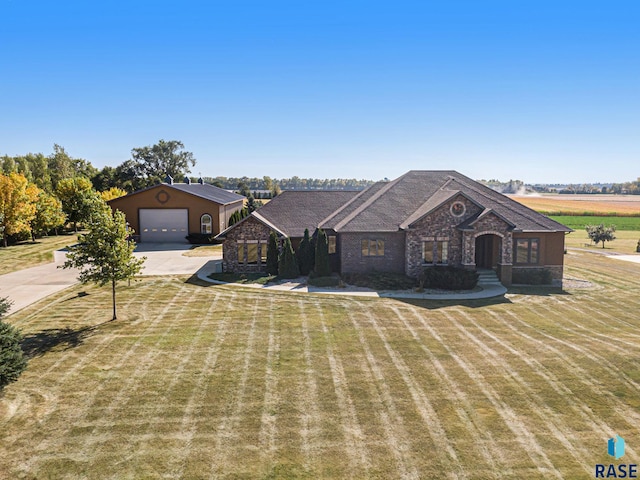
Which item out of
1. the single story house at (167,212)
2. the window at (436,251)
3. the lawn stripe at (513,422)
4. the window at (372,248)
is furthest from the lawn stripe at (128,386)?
the single story house at (167,212)

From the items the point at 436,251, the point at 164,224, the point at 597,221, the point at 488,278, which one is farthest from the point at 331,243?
Result: the point at 597,221

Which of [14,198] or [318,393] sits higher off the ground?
[14,198]

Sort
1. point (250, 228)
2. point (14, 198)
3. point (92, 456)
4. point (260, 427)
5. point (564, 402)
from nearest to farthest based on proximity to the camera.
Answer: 1. point (92, 456)
2. point (260, 427)
3. point (564, 402)
4. point (250, 228)
5. point (14, 198)

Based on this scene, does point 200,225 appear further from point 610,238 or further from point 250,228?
point 610,238

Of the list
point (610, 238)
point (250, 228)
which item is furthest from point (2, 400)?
point (610, 238)

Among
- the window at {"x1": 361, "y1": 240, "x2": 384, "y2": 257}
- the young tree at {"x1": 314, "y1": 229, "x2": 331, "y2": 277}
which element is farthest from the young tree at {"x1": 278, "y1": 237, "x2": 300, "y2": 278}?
the window at {"x1": 361, "y1": 240, "x2": 384, "y2": 257}

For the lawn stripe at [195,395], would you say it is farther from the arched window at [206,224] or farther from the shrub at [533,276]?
the arched window at [206,224]
